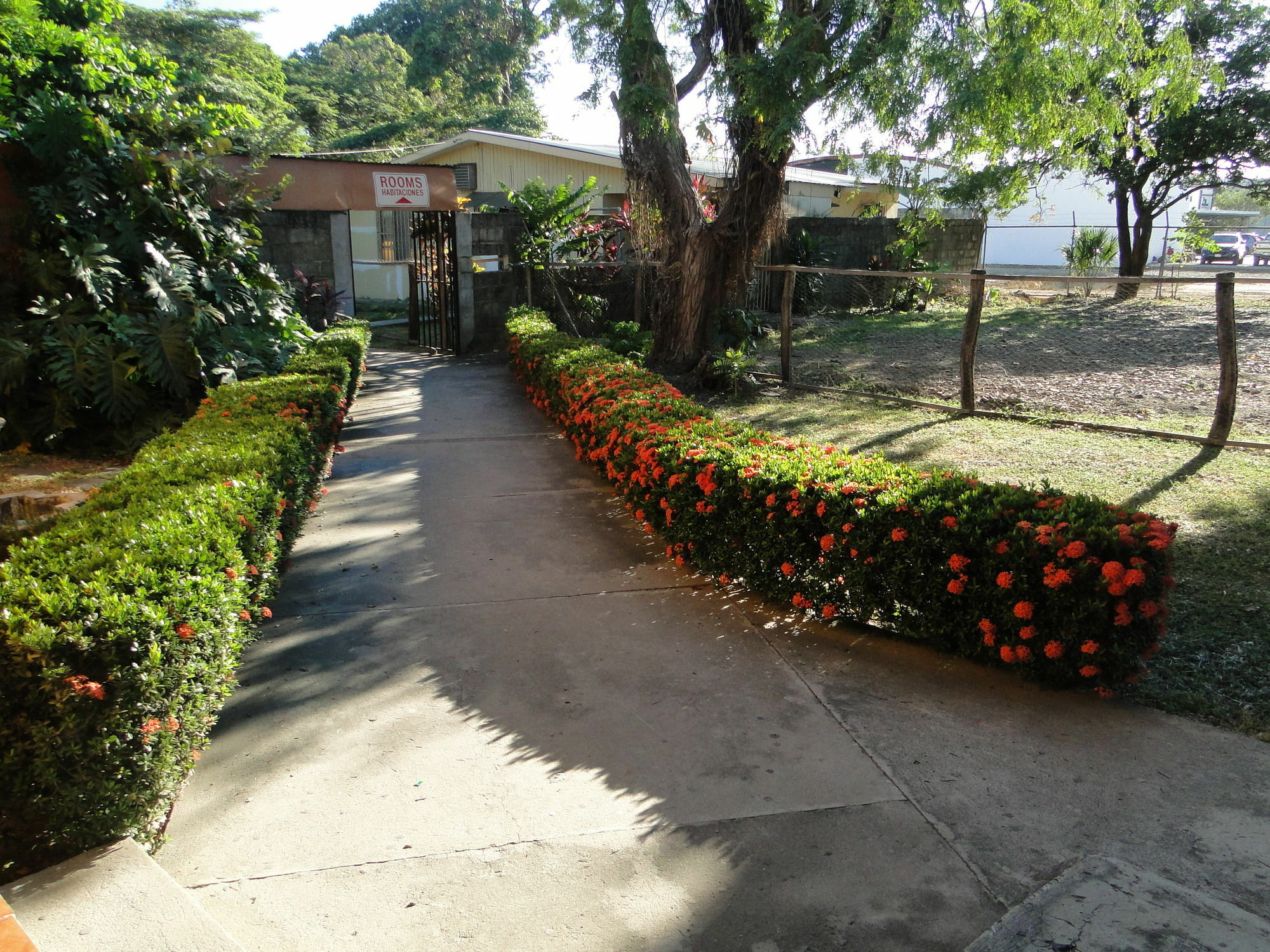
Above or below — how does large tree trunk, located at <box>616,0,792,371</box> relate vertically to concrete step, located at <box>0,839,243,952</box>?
above

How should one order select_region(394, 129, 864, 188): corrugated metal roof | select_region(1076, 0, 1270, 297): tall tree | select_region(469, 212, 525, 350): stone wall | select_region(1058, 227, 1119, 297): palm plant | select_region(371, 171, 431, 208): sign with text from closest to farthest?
1. select_region(371, 171, 431, 208): sign with text
2. select_region(469, 212, 525, 350): stone wall
3. select_region(1076, 0, 1270, 297): tall tree
4. select_region(394, 129, 864, 188): corrugated metal roof
5. select_region(1058, 227, 1119, 297): palm plant

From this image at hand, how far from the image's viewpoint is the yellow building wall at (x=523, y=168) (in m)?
20.8

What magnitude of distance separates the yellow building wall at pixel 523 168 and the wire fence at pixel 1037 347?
5.36m

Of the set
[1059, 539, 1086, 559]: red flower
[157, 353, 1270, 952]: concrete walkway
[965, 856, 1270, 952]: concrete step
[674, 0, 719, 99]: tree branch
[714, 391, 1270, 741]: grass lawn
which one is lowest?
[157, 353, 1270, 952]: concrete walkway

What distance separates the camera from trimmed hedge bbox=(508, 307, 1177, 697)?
3.73m

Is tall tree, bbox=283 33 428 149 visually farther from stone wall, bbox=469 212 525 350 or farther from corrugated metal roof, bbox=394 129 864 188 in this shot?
stone wall, bbox=469 212 525 350

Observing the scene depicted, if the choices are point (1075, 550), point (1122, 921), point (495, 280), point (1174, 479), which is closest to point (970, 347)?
point (1174, 479)

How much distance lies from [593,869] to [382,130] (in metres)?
36.4

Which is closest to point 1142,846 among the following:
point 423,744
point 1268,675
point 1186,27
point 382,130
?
point 1268,675

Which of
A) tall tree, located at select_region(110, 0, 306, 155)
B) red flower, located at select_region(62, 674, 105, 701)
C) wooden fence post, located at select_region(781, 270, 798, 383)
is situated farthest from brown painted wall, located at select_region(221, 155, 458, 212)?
tall tree, located at select_region(110, 0, 306, 155)

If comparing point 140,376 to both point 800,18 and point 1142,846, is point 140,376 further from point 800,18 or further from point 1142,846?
point 1142,846

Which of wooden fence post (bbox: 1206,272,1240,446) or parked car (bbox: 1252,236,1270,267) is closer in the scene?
wooden fence post (bbox: 1206,272,1240,446)

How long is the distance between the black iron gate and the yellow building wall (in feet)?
21.5

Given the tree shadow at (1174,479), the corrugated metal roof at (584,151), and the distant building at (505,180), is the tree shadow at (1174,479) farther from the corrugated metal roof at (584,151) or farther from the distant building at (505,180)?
the distant building at (505,180)
